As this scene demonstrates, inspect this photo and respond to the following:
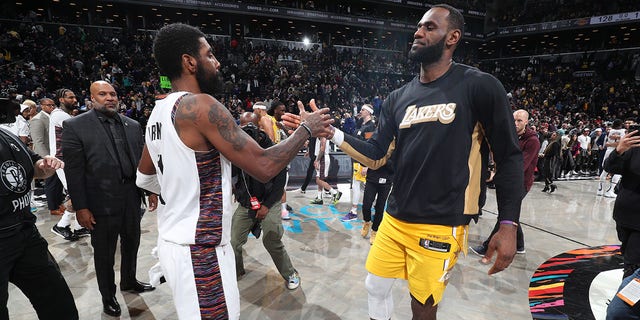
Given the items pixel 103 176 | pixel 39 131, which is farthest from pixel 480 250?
pixel 39 131

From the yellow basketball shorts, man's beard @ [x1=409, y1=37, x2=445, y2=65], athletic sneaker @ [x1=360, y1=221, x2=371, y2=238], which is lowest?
athletic sneaker @ [x1=360, y1=221, x2=371, y2=238]

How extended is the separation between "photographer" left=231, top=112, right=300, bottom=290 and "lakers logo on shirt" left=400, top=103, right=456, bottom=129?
166 centimetres

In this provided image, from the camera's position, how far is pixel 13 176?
188 centimetres

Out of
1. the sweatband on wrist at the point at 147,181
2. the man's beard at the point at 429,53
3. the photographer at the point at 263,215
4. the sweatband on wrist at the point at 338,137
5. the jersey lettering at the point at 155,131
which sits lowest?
the photographer at the point at 263,215

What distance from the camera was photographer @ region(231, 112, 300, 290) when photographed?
3291 mm

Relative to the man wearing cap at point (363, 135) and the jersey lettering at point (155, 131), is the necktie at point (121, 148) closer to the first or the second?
the jersey lettering at point (155, 131)

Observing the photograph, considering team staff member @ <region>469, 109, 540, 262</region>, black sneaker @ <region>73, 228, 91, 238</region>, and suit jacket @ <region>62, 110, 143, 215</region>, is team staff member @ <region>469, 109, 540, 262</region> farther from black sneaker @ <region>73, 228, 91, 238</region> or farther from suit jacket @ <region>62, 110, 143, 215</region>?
black sneaker @ <region>73, 228, 91, 238</region>

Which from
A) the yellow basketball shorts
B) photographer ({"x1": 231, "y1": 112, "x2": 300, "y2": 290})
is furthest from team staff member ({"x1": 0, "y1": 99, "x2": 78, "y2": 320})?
the yellow basketball shorts

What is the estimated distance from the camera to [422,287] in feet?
6.21

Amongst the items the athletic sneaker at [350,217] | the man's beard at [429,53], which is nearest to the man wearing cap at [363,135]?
the athletic sneaker at [350,217]

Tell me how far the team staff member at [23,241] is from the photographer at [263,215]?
1.50 meters

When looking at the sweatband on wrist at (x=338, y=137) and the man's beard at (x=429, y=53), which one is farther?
the sweatband on wrist at (x=338, y=137)

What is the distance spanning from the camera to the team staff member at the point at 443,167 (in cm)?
178

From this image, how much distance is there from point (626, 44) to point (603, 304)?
33.4 meters
